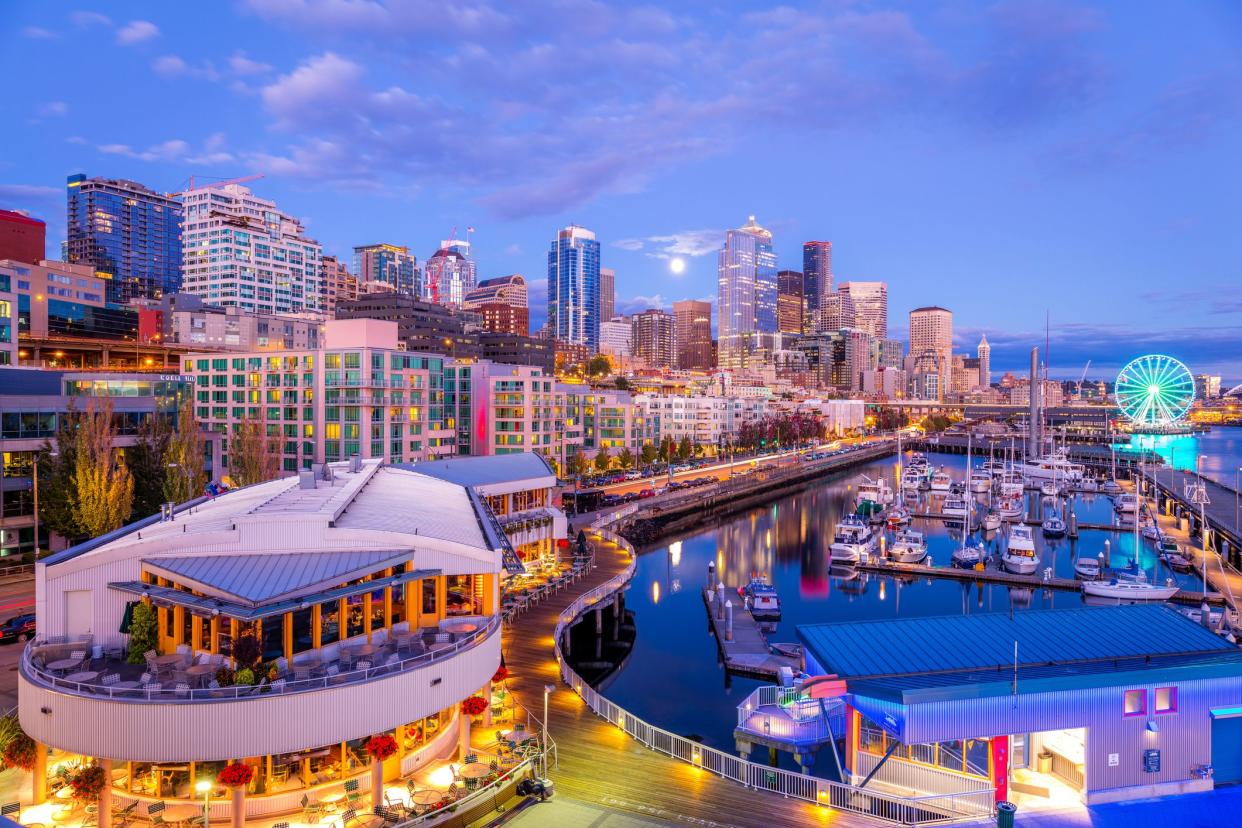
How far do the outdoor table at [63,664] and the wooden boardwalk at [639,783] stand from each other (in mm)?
12362

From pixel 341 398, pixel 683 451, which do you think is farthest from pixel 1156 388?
pixel 341 398

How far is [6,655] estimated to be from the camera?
30.5 m

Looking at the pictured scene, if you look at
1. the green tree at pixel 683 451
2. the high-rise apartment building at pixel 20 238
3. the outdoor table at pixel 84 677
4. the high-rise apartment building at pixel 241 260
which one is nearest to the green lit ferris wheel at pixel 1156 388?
the green tree at pixel 683 451

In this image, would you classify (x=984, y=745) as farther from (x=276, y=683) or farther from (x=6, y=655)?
(x=6, y=655)

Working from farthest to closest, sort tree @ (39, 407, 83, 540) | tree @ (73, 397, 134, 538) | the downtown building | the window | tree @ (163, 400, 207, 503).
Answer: the downtown building → tree @ (163, 400, 207, 503) → tree @ (39, 407, 83, 540) → tree @ (73, 397, 134, 538) → the window

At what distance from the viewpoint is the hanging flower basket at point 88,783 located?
16703 millimetres

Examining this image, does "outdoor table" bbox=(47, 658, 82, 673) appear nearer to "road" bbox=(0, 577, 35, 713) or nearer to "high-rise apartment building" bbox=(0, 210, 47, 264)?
"road" bbox=(0, 577, 35, 713)

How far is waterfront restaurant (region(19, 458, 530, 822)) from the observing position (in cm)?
1712

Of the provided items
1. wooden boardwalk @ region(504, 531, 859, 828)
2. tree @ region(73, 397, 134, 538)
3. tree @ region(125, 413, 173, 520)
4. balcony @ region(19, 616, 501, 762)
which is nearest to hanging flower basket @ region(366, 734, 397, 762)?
balcony @ region(19, 616, 501, 762)

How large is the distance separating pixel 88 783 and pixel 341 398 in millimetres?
60502

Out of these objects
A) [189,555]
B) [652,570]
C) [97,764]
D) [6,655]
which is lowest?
[652,570]

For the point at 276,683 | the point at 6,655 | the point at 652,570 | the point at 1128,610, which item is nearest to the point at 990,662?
the point at 1128,610

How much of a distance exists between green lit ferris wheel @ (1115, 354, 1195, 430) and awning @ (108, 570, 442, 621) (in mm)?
162456

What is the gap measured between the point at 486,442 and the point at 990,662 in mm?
70339
